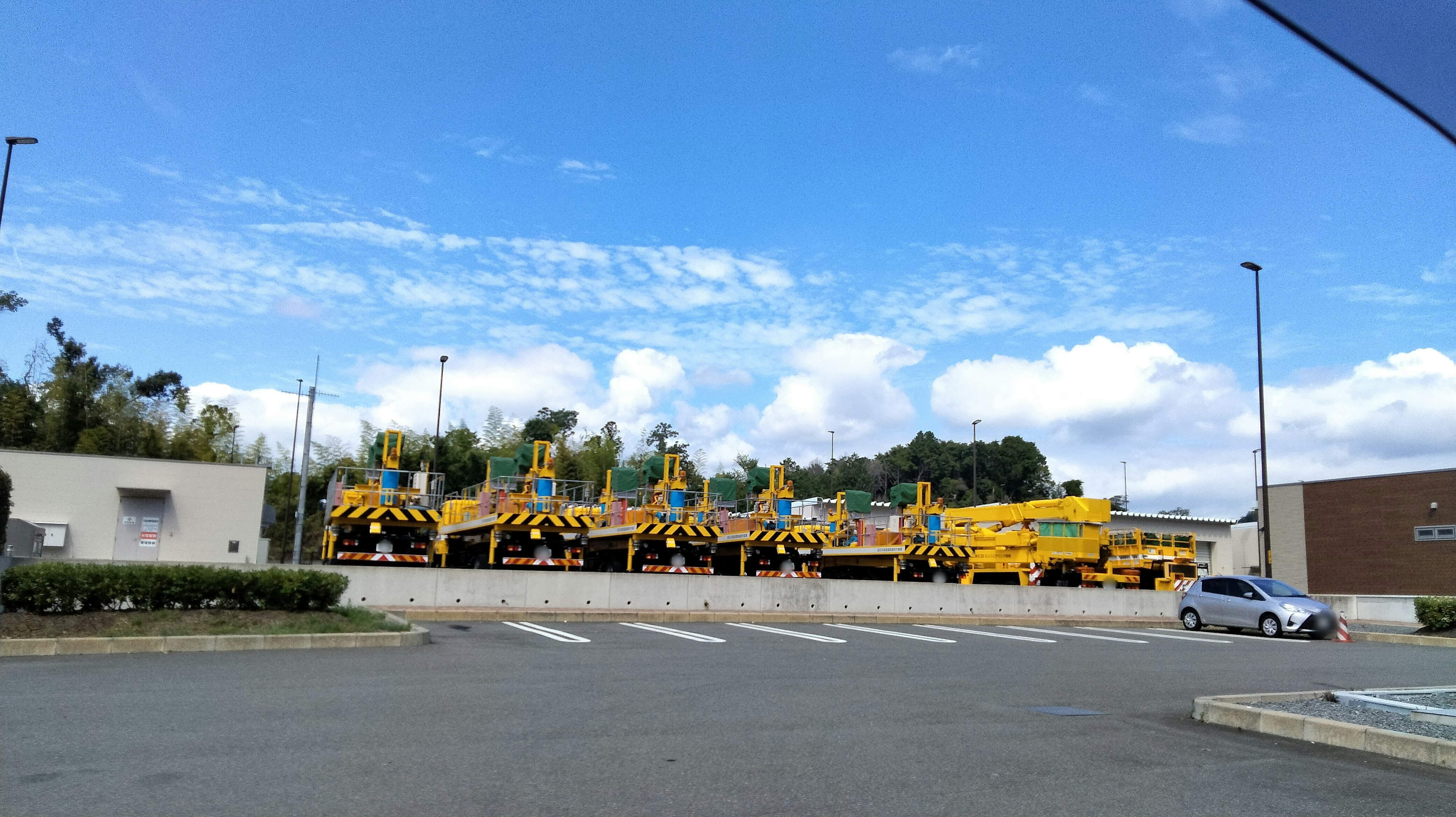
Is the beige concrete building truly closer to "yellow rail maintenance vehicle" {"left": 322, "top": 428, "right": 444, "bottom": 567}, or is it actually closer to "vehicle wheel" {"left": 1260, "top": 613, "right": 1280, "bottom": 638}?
"yellow rail maintenance vehicle" {"left": 322, "top": 428, "right": 444, "bottom": 567}

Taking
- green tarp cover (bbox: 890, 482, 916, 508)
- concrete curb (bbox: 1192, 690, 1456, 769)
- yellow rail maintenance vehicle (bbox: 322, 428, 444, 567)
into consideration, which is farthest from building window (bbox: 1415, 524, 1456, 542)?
yellow rail maintenance vehicle (bbox: 322, 428, 444, 567)

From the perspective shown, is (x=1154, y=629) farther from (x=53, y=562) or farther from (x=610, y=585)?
(x=53, y=562)

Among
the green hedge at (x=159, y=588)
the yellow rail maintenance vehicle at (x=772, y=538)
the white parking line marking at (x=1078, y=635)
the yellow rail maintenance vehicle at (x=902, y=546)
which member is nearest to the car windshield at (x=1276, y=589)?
the white parking line marking at (x=1078, y=635)

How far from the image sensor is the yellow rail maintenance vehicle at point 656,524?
91.4 ft

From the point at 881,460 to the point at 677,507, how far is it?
95.2 m

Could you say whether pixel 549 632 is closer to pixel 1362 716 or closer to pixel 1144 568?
pixel 1362 716

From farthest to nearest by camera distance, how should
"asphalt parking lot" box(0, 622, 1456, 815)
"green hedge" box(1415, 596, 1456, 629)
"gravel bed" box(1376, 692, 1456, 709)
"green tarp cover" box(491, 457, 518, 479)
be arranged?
"green tarp cover" box(491, 457, 518, 479) → "green hedge" box(1415, 596, 1456, 629) → "gravel bed" box(1376, 692, 1456, 709) → "asphalt parking lot" box(0, 622, 1456, 815)

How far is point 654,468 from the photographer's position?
1188 inches

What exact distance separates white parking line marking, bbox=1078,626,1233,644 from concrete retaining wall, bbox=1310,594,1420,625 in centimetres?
943

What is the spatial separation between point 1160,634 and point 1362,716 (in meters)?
13.0

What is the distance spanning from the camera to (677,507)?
28.2m

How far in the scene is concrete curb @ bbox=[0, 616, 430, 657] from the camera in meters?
11.7

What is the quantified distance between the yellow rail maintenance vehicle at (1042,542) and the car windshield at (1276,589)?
1119 cm

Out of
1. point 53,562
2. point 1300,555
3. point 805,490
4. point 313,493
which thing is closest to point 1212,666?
point 53,562
